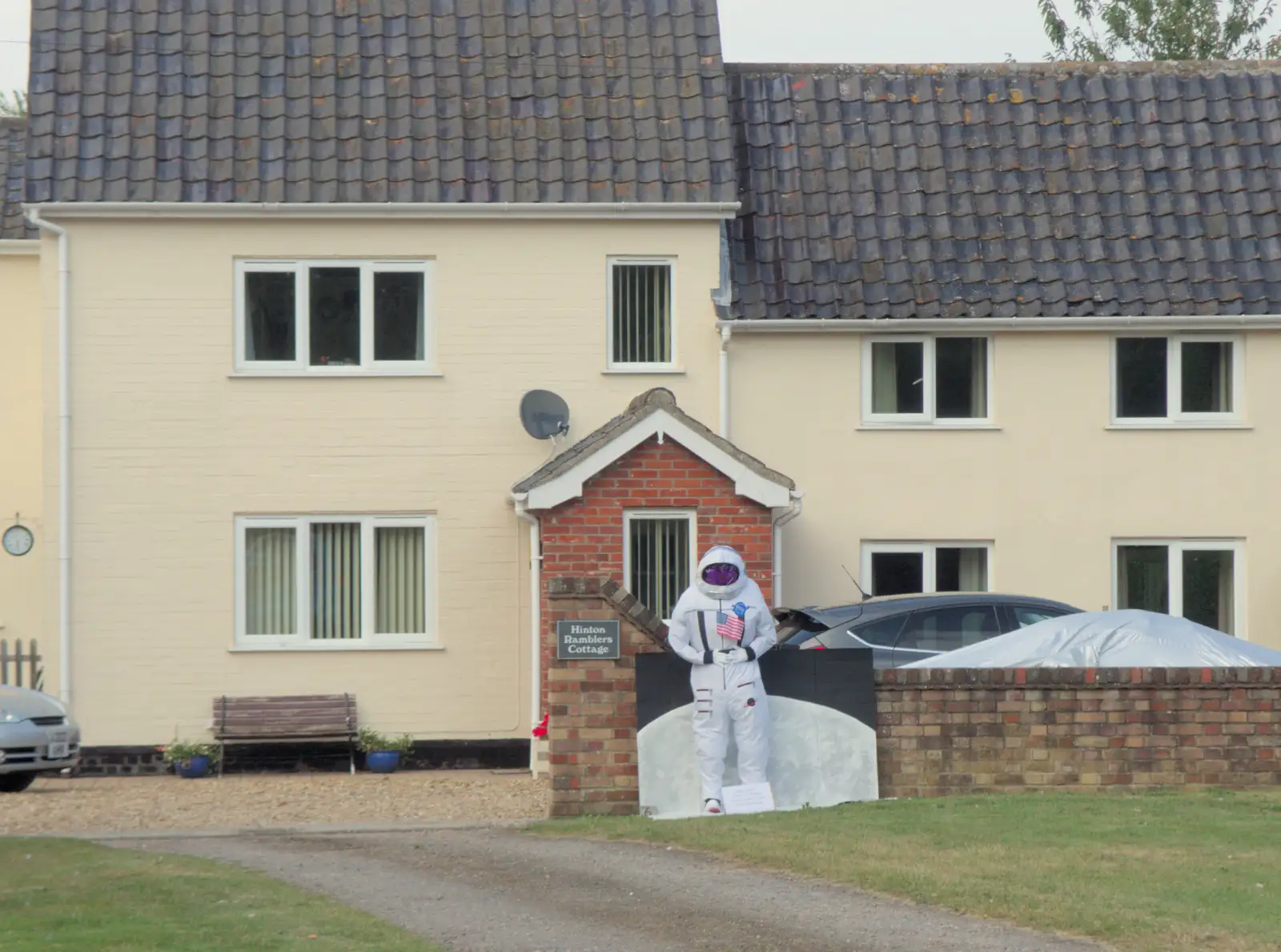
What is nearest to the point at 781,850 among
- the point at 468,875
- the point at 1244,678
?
the point at 468,875

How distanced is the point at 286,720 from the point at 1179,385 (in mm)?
10406

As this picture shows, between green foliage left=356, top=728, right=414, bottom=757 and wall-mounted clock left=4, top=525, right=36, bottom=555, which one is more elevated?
wall-mounted clock left=4, top=525, right=36, bottom=555

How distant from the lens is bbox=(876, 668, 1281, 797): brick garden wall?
50.4ft

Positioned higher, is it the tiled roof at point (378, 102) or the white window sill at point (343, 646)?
the tiled roof at point (378, 102)

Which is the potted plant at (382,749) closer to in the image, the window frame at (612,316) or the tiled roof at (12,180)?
the window frame at (612,316)

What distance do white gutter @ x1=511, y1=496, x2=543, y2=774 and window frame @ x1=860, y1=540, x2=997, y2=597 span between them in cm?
364

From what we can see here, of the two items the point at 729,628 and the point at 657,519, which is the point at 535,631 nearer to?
the point at 657,519

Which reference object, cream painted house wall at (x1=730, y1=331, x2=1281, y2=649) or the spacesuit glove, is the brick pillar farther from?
cream painted house wall at (x1=730, y1=331, x2=1281, y2=649)

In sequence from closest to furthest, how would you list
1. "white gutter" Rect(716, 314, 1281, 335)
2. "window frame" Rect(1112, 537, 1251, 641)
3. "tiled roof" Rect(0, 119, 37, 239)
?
1. "white gutter" Rect(716, 314, 1281, 335)
2. "window frame" Rect(1112, 537, 1251, 641)
3. "tiled roof" Rect(0, 119, 37, 239)

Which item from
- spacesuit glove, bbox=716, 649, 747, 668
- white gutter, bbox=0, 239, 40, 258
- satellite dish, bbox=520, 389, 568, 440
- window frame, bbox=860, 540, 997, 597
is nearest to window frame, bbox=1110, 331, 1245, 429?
window frame, bbox=860, 540, 997, 597

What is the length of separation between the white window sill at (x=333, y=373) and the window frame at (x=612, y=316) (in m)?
1.85

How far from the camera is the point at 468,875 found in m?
12.4

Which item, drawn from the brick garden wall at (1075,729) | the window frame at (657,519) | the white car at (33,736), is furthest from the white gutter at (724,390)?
the white car at (33,736)

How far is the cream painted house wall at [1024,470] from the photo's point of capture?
22250 millimetres
